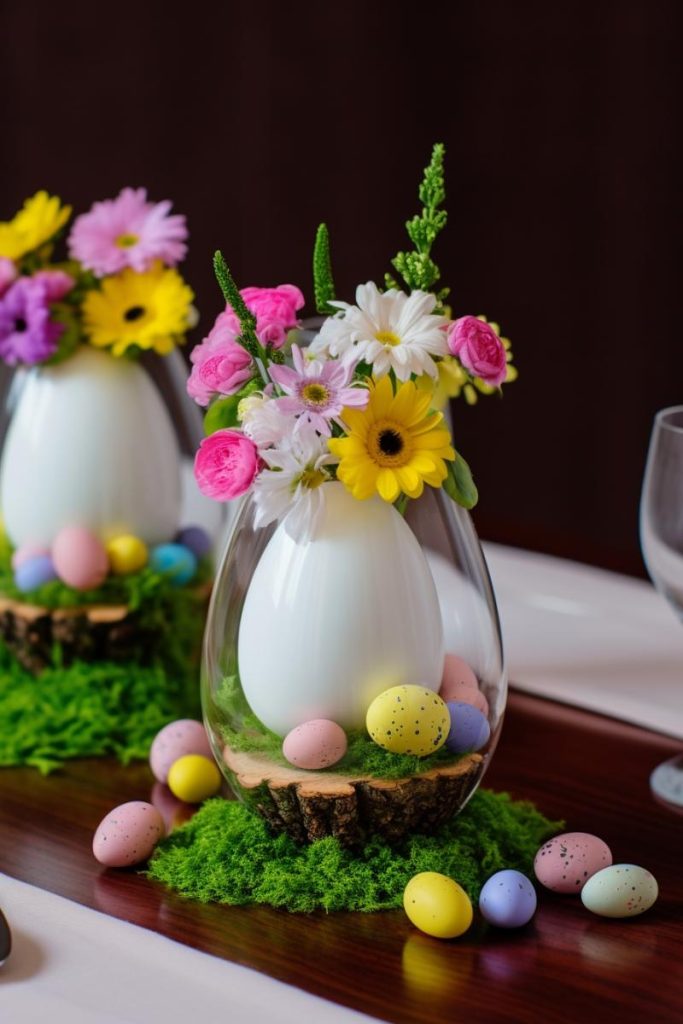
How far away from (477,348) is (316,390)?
0.30 ft

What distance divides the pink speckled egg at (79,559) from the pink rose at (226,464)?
314mm

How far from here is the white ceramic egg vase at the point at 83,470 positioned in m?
1.09

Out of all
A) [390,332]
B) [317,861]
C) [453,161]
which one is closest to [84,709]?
[317,861]

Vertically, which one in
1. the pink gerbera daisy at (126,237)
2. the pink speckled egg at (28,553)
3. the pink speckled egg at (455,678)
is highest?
the pink gerbera daisy at (126,237)

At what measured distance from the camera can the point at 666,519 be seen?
95 centimetres

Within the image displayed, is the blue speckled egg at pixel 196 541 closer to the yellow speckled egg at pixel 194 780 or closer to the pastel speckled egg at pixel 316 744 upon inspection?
the yellow speckled egg at pixel 194 780

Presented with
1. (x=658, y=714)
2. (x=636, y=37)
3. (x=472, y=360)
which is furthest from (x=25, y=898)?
(x=636, y=37)

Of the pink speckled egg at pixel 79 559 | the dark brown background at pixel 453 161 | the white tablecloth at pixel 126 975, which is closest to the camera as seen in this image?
the white tablecloth at pixel 126 975

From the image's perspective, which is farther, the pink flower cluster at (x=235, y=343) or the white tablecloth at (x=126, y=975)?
the pink flower cluster at (x=235, y=343)

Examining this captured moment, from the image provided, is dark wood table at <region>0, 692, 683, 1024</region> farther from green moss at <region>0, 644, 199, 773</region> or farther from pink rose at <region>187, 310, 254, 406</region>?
pink rose at <region>187, 310, 254, 406</region>

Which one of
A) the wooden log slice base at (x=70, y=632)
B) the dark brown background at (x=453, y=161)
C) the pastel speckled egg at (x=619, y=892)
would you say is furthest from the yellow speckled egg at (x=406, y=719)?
the dark brown background at (x=453, y=161)

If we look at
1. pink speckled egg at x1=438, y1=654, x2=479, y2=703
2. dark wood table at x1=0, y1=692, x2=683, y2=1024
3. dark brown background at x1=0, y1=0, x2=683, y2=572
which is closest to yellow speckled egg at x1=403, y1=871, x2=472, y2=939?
dark wood table at x1=0, y1=692, x2=683, y2=1024

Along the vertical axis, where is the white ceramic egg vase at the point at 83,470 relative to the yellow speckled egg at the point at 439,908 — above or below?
above

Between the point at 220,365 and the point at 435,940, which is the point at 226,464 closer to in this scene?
the point at 220,365
